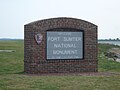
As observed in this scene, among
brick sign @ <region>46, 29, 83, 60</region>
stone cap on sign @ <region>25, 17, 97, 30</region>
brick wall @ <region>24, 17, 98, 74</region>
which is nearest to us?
brick wall @ <region>24, 17, 98, 74</region>

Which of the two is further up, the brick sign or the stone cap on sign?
the stone cap on sign

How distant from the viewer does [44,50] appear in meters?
16.0

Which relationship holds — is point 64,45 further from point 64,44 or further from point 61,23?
point 61,23

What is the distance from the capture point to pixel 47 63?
16031 millimetres

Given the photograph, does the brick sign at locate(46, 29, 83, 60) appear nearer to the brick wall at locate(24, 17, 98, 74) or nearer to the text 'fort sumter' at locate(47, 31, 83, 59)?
the text 'fort sumter' at locate(47, 31, 83, 59)

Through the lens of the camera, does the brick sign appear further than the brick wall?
Yes

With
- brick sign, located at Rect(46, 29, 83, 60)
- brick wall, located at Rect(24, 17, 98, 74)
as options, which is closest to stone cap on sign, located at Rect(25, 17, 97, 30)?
brick wall, located at Rect(24, 17, 98, 74)

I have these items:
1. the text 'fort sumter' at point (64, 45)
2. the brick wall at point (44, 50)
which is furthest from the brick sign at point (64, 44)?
the brick wall at point (44, 50)

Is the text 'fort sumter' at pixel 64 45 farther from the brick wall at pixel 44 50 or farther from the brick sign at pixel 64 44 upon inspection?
the brick wall at pixel 44 50

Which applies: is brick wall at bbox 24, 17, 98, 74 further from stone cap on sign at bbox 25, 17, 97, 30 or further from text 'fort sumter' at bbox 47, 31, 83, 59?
text 'fort sumter' at bbox 47, 31, 83, 59

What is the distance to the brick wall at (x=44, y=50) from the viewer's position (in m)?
15.8

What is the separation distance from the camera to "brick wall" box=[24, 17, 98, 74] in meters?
15.8

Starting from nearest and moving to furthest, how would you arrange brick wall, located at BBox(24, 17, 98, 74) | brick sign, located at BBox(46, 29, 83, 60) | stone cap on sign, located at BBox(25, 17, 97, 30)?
brick wall, located at BBox(24, 17, 98, 74), stone cap on sign, located at BBox(25, 17, 97, 30), brick sign, located at BBox(46, 29, 83, 60)

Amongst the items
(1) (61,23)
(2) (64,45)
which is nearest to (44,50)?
(2) (64,45)
